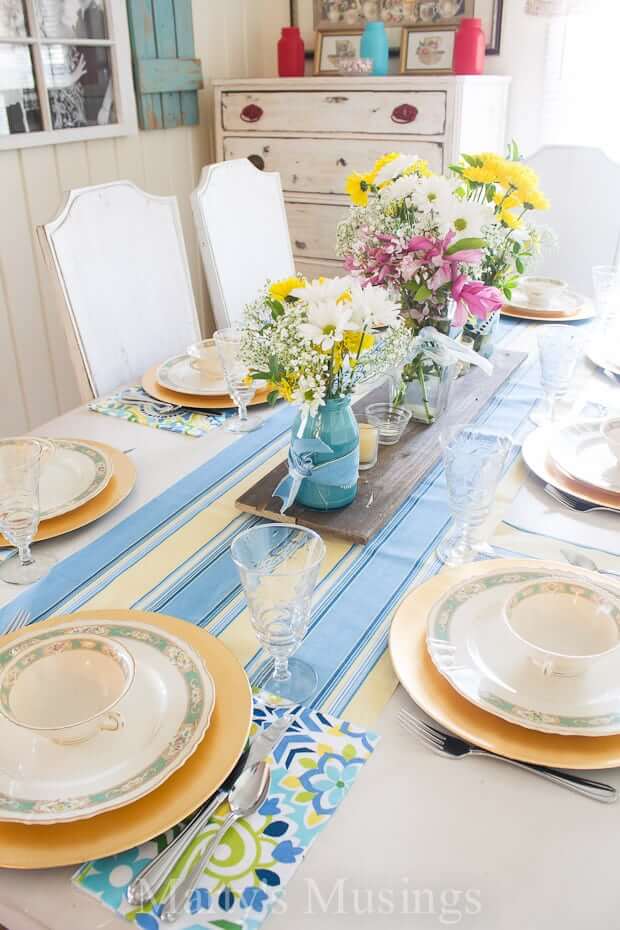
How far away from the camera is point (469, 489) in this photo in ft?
3.09

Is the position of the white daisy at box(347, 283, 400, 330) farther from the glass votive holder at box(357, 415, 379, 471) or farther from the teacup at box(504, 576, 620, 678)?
the teacup at box(504, 576, 620, 678)

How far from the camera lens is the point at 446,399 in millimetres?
1335

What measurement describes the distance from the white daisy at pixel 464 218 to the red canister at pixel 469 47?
173 cm

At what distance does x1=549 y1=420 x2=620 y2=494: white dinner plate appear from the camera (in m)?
1.12

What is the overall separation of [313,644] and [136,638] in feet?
0.61

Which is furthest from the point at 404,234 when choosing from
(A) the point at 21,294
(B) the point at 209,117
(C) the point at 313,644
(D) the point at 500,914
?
(B) the point at 209,117

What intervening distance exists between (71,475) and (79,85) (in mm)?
1866

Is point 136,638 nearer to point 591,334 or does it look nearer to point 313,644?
point 313,644

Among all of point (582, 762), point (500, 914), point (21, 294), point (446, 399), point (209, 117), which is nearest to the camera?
point (500, 914)

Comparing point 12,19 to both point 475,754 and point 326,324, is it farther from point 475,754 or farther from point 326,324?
point 475,754

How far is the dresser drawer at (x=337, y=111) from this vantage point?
255 centimetres

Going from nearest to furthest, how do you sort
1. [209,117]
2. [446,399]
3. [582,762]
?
[582,762] < [446,399] < [209,117]

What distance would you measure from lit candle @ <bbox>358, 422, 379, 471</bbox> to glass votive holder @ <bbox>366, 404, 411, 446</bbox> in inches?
3.0

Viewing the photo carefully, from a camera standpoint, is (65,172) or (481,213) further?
(65,172)
